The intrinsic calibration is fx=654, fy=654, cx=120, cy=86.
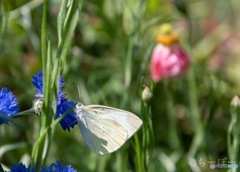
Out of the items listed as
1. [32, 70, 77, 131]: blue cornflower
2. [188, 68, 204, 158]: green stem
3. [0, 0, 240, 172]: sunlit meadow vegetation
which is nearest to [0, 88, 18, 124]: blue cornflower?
[32, 70, 77, 131]: blue cornflower

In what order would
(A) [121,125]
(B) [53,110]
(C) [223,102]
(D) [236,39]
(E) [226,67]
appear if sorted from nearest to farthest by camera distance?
1. (B) [53,110]
2. (A) [121,125]
3. (C) [223,102]
4. (E) [226,67]
5. (D) [236,39]

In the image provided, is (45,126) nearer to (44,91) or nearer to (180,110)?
(44,91)

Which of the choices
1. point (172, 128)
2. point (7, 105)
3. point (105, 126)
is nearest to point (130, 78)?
point (172, 128)

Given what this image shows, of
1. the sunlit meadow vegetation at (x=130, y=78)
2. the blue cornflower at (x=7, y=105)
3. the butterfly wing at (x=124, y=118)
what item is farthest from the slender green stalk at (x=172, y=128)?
the blue cornflower at (x=7, y=105)

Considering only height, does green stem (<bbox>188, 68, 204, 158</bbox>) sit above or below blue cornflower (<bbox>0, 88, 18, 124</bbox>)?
below

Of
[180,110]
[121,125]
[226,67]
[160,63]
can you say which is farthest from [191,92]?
[121,125]

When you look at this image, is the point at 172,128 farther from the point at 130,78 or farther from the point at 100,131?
the point at 100,131

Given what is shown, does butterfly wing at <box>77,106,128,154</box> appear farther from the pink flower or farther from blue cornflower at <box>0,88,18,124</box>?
the pink flower
